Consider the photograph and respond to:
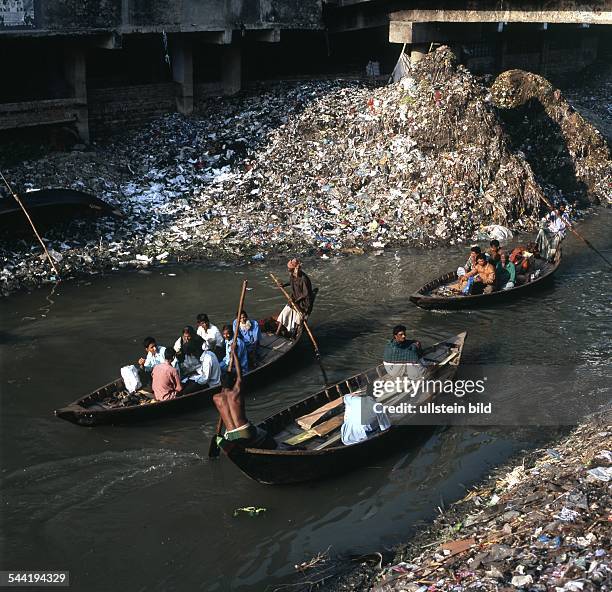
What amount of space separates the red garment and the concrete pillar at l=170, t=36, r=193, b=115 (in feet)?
39.4

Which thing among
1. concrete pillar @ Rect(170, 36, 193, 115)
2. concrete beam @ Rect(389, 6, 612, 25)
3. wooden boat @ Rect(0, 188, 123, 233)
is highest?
concrete beam @ Rect(389, 6, 612, 25)

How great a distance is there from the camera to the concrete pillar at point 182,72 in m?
20.7

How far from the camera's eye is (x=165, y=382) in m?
10.9

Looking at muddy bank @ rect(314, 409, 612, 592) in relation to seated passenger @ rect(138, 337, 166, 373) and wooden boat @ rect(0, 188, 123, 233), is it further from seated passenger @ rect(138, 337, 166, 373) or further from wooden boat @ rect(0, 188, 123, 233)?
wooden boat @ rect(0, 188, 123, 233)

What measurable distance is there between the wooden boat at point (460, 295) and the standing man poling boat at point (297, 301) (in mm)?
2223

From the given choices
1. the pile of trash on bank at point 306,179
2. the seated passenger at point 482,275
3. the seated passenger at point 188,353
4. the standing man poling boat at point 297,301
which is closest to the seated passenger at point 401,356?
the standing man poling boat at point 297,301

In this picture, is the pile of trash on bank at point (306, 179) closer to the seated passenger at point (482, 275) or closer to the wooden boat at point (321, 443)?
the seated passenger at point (482, 275)

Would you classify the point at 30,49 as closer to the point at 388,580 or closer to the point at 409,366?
the point at 409,366

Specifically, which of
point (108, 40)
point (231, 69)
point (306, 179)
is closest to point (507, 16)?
point (306, 179)

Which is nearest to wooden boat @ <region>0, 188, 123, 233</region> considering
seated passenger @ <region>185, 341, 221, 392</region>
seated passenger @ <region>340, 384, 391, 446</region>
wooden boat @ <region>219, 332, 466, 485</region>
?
seated passenger @ <region>185, 341, 221, 392</region>

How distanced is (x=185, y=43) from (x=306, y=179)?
16.8ft

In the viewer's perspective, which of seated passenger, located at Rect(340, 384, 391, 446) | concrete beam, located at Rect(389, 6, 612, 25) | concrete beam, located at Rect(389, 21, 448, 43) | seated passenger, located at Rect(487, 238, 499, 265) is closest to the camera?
seated passenger, located at Rect(340, 384, 391, 446)

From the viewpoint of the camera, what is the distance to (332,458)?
380 inches

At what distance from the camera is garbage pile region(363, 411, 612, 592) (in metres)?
7.08
